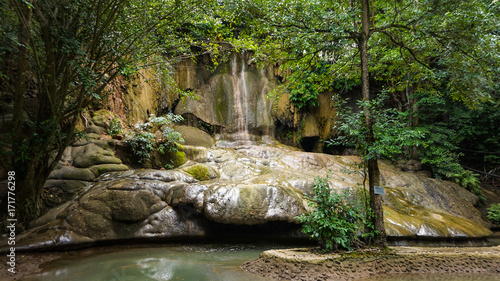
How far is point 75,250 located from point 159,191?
6.75 ft

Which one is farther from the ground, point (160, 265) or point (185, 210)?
point (185, 210)

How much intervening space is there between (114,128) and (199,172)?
339cm

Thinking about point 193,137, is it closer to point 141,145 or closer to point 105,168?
point 141,145

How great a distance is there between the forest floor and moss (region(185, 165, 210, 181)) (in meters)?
3.95

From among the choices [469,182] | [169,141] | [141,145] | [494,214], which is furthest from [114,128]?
[469,182]

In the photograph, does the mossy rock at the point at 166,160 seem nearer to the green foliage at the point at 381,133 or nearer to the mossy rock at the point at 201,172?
the mossy rock at the point at 201,172

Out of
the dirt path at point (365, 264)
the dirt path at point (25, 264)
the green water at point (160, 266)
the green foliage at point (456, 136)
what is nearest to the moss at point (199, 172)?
the green water at point (160, 266)

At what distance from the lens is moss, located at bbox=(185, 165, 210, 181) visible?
7.98 metres

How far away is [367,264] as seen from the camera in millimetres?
4035

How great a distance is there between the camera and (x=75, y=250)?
5367mm

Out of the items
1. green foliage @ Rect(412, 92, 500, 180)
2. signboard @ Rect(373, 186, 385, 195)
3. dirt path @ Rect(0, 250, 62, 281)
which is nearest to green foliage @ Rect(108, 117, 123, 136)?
dirt path @ Rect(0, 250, 62, 281)

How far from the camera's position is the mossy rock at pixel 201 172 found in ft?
26.2

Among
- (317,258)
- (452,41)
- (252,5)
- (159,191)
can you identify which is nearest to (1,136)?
(159,191)

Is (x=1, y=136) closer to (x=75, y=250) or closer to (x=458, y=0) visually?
(x=75, y=250)
